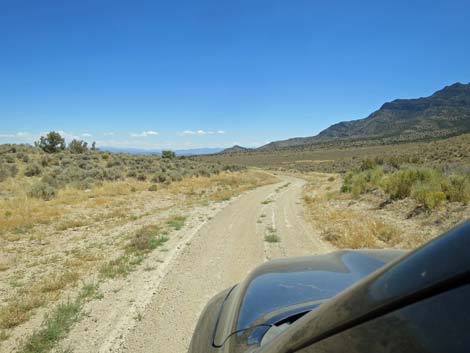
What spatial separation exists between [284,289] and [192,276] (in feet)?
13.7

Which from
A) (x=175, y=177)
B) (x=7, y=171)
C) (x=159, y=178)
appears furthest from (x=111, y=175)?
(x=7, y=171)

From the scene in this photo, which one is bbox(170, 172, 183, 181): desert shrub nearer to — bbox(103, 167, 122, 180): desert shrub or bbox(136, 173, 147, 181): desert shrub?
bbox(136, 173, 147, 181): desert shrub

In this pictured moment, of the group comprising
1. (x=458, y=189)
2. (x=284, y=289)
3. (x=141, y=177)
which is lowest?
(x=284, y=289)

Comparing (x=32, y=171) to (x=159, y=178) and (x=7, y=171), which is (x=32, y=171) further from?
(x=159, y=178)

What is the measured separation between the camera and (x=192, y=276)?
6297 mm

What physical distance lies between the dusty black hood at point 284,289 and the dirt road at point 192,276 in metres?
1.97

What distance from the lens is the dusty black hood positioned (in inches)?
78.8

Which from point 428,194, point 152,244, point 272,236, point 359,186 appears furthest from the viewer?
point 359,186

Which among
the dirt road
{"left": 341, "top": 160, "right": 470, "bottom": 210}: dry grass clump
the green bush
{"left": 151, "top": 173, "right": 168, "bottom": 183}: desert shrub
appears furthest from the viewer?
{"left": 151, "top": 173, "right": 168, "bottom": 183}: desert shrub

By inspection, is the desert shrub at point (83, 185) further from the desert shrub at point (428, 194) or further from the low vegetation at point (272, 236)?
the desert shrub at point (428, 194)

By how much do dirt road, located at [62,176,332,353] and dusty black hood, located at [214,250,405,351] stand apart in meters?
1.97

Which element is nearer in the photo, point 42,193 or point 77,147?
point 42,193

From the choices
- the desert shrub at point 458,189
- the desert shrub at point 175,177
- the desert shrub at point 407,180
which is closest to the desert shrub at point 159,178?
the desert shrub at point 175,177

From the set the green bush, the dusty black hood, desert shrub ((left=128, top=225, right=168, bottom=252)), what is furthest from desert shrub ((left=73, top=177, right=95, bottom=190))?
the dusty black hood
